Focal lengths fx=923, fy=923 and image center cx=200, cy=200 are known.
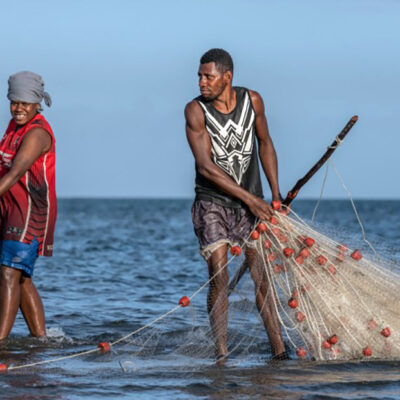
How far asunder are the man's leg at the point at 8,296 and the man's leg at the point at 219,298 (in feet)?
4.50

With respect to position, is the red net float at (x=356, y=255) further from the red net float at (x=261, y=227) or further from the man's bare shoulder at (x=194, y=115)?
the man's bare shoulder at (x=194, y=115)

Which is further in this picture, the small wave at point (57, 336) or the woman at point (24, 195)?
the small wave at point (57, 336)

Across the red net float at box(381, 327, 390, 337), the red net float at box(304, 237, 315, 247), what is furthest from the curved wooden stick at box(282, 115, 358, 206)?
the red net float at box(381, 327, 390, 337)

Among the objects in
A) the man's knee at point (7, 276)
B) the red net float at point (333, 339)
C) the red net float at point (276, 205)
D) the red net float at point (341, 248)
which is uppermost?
the red net float at point (276, 205)

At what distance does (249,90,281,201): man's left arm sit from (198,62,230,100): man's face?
340mm

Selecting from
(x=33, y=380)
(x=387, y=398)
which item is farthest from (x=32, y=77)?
(x=387, y=398)

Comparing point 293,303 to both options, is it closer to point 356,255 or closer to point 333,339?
point 333,339

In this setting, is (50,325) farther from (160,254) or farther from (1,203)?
(160,254)

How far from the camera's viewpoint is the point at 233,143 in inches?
242

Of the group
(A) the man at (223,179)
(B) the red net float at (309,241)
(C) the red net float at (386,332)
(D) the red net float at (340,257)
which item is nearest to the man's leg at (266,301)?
(A) the man at (223,179)

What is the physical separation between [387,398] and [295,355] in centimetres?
143

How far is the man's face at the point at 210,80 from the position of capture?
600cm

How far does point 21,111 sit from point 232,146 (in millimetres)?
1446

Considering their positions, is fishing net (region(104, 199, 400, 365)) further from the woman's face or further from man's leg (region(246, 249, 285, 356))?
the woman's face
